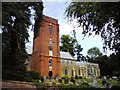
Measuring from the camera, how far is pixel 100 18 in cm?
772

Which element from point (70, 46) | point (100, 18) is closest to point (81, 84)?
point (100, 18)

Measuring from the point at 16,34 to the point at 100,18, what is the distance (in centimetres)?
1181

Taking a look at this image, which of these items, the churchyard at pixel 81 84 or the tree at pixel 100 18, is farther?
the churchyard at pixel 81 84

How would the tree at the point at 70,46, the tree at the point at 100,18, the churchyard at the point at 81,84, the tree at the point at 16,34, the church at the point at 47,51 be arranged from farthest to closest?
the tree at the point at 70,46, the church at the point at 47,51, the churchyard at the point at 81,84, the tree at the point at 16,34, the tree at the point at 100,18

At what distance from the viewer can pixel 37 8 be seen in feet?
64.2

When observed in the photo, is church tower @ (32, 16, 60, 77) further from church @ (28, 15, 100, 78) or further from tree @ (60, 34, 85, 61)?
tree @ (60, 34, 85, 61)

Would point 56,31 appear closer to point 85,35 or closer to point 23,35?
point 23,35

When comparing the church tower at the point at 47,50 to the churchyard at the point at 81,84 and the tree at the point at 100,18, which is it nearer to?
the churchyard at the point at 81,84

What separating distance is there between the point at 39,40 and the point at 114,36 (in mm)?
34940

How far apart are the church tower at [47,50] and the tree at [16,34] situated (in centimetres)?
2174

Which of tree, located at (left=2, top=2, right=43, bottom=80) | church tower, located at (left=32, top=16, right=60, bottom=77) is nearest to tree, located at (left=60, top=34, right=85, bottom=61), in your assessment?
church tower, located at (left=32, top=16, right=60, bottom=77)

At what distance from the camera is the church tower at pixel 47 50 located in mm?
43000

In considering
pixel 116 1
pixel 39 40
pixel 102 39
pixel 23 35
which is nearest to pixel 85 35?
pixel 102 39

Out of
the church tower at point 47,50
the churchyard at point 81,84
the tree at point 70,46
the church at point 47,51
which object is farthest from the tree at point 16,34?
the tree at point 70,46
